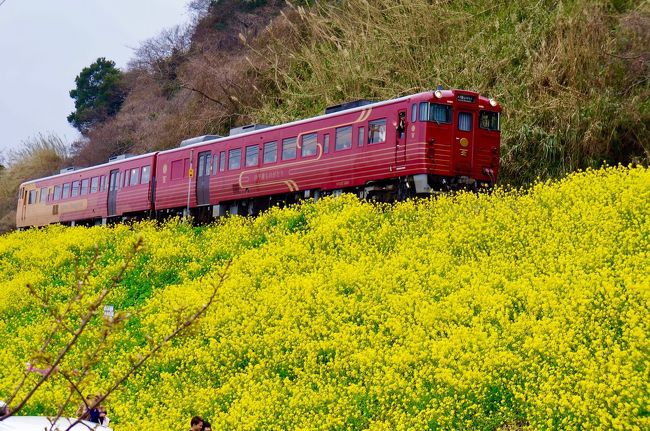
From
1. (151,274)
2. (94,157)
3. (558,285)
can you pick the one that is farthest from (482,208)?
(94,157)

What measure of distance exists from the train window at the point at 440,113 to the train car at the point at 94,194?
11756mm

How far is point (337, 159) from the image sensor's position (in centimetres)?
2019

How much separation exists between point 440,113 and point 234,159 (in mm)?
6962

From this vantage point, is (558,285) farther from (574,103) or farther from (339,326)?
(574,103)

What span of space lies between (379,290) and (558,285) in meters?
2.89

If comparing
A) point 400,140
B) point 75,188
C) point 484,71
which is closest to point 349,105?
point 400,140

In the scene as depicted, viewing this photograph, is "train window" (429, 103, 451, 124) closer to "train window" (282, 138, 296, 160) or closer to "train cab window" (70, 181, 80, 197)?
"train window" (282, 138, 296, 160)

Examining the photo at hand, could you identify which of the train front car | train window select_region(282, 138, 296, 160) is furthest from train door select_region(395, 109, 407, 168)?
train window select_region(282, 138, 296, 160)

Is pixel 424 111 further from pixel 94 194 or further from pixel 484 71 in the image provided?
pixel 94 194

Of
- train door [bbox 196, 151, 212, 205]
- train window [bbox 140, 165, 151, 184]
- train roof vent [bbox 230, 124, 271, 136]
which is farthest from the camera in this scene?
train window [bbox 140, 165, 151, 184]

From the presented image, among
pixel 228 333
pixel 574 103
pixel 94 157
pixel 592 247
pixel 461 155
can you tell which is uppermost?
pixel 94 157

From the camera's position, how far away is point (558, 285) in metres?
12.1

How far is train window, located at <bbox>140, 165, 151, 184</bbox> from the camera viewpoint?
28122mm

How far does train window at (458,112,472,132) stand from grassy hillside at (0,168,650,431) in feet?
7.41
